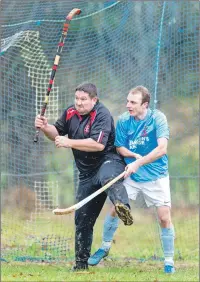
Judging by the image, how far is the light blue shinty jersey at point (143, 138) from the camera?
836 centimetres

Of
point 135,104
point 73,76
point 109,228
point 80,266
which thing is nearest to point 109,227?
point 109,228

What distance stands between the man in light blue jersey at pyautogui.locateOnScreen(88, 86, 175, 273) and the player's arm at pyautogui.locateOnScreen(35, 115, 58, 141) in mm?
636

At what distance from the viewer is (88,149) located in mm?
8016

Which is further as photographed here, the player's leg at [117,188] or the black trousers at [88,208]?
the black trousers at [88,208]

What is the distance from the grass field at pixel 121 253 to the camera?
7914 mm

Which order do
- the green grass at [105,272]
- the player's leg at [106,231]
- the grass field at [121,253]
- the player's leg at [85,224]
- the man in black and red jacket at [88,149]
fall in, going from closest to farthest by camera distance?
the green grass at [105,272] < the grass field at [121,253] < the man in black and red jacket at [88,149] < the player's leg at [85,224] < the player's leg at [106,231]

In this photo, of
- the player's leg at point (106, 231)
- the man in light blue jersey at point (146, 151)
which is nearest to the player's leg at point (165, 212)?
the man in light blue jersey at point (146, 151)

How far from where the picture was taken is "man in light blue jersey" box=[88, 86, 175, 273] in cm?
833

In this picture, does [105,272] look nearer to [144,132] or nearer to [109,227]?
[109,227]

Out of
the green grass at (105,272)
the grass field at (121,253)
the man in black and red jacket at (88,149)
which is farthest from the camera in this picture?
the man in black and red jacket at (88,149)

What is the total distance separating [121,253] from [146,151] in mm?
2419

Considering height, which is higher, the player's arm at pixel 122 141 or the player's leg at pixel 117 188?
the player's arm at pixel 122 141

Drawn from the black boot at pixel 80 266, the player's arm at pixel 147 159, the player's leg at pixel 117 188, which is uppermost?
the player's arm at pixel 147 159

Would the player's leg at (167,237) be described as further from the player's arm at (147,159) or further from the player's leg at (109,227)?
the player's arm at (147,159)
